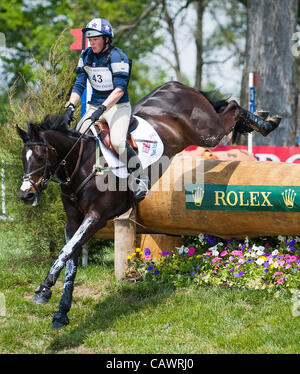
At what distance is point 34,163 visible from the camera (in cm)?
485

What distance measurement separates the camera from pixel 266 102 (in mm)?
12609

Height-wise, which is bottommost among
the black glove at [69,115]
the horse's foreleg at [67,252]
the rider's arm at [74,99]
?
the horse's foreleg at [67,252]

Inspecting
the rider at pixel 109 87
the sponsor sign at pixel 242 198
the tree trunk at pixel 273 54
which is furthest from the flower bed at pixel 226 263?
the tree trunk at pixel 273 54

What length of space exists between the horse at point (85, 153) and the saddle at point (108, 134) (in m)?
0.13

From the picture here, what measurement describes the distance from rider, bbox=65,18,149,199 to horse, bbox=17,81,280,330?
249 mm

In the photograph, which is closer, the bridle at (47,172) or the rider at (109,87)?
the bridle at (47,172)

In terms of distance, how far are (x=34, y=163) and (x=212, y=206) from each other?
2355mm

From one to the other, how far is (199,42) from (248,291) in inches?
853

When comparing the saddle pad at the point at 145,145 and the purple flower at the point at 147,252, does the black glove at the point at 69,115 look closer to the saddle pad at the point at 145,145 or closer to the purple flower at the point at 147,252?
the saddle pad at the point at 145,145

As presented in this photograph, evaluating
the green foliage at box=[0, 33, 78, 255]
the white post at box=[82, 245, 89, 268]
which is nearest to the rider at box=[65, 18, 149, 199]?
the green foliage at box=[0, 33, 78, 255]

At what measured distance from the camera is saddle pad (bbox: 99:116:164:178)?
214 inches

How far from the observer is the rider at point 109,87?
17.6 ft

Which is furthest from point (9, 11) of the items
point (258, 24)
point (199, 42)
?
point (258, 24)
